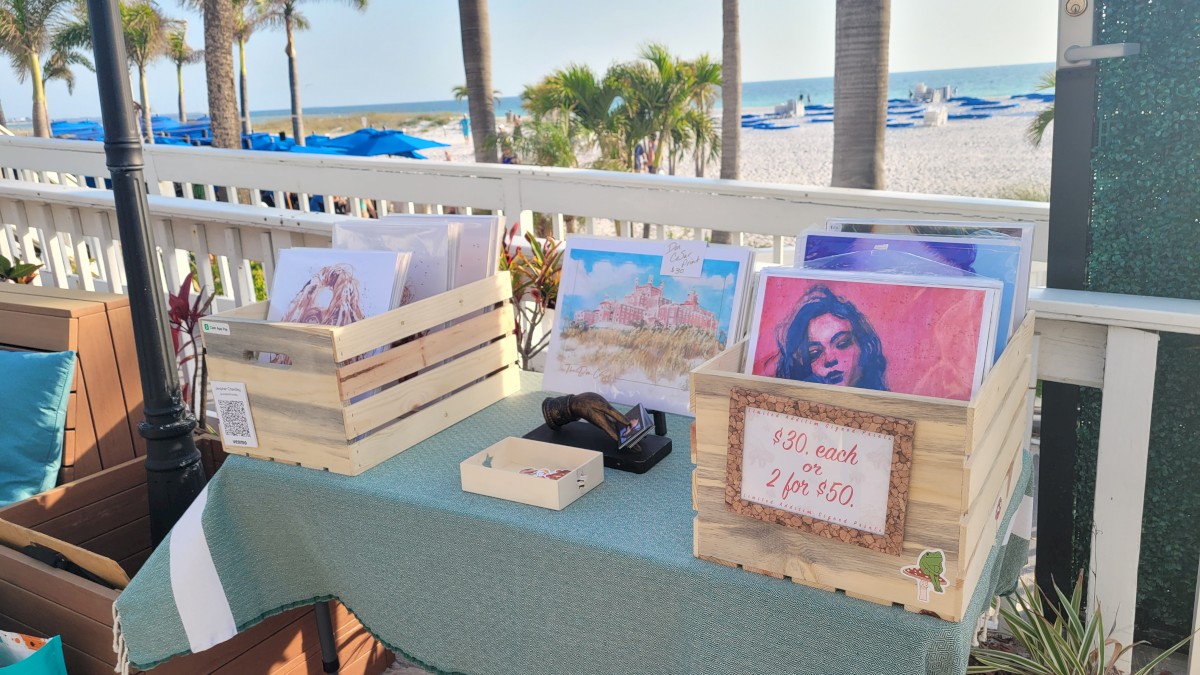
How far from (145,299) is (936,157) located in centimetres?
3816

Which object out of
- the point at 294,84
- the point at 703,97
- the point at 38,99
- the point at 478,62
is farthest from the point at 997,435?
the point at 294,84

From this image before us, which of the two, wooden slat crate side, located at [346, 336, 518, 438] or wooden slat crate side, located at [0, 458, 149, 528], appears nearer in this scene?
wooden slat crate side, located at [346, 336, 518, 438]

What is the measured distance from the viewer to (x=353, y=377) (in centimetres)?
148

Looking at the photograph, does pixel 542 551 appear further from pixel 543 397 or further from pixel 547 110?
pixel 547 110

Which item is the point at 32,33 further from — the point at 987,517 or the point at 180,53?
the point at 987,517

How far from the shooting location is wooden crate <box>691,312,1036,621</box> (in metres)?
0.98

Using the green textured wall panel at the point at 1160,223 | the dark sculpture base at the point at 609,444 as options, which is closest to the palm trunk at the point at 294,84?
the dark sculpture base at the point at 609,444

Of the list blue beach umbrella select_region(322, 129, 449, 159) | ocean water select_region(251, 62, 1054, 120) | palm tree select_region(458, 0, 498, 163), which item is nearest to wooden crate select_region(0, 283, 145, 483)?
palm tree select_region(458, 0, 498, 163)

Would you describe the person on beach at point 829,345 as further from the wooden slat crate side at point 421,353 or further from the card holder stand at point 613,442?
the wooden slat crate side at point 421,353

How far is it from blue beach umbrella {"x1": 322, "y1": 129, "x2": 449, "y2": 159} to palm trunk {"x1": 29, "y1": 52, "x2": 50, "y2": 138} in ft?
62.8

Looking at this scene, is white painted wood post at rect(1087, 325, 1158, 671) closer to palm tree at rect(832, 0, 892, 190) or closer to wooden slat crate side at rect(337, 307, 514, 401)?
wooden slat crate side at rect(337, 307, 514, 401)

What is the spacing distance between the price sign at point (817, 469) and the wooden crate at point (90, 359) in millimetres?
1889

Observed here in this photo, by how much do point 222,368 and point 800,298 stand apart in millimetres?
1057

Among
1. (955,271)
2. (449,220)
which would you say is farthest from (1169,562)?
(449,220)
